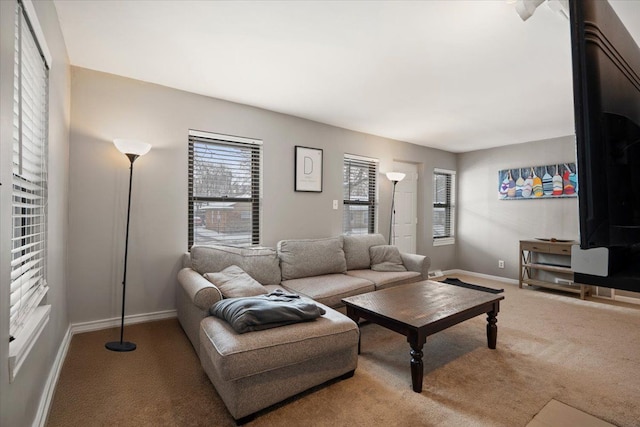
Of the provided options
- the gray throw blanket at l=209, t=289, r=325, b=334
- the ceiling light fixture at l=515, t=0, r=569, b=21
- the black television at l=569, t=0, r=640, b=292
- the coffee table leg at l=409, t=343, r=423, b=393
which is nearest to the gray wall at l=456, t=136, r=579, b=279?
the ceiling light fixture at l=515, t=0, r=569, b=21

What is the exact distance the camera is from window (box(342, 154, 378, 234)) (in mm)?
4543

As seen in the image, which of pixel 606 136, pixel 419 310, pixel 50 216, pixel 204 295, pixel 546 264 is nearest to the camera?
pixel 606 136

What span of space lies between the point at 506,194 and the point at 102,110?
574 centimetres

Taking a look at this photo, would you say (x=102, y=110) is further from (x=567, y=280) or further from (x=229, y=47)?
(x=567, y=280)

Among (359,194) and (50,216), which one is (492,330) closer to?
(359,194)

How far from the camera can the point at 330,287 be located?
2977mm

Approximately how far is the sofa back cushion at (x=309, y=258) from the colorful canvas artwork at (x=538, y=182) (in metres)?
3.41

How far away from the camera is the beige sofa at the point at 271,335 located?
1.64 m

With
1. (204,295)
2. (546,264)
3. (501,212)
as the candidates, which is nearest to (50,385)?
(204,295)

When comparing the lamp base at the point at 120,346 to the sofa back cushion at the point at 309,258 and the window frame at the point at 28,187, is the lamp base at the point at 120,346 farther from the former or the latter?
the sofa back cushion at the point at 309,258

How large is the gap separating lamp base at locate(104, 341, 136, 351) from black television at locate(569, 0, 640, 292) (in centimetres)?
290

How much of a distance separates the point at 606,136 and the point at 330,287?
8.56 feet

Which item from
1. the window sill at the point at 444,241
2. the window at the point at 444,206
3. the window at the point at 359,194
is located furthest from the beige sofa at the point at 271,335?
the window at the point at 444,206

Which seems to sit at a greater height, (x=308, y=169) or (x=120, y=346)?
(x=308, y=169)
